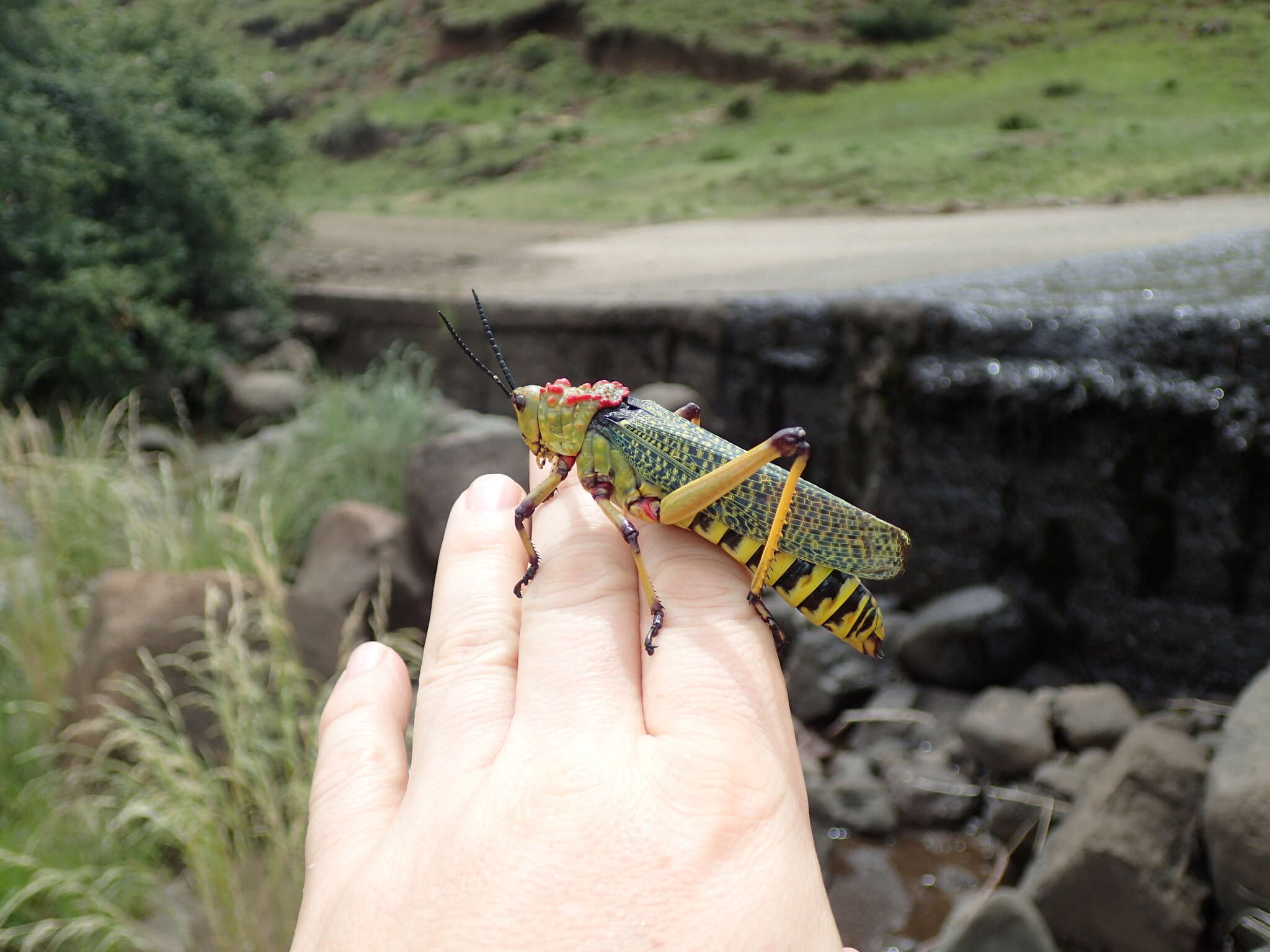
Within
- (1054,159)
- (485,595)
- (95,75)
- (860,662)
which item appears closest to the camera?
(485,595)

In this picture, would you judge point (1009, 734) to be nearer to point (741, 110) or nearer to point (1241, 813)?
point (1241, 813)

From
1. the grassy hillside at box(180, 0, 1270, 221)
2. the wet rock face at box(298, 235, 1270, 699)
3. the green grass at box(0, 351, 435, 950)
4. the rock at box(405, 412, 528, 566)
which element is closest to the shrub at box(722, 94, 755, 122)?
the grassy hillside at box(180, 0, 1270, 221)

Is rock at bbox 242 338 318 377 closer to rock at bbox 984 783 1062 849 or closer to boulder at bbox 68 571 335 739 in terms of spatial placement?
boulder at bbox 68 571 335 739

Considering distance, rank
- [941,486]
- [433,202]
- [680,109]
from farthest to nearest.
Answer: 1. [680,109]
2. [433,202]
3. [941,486]

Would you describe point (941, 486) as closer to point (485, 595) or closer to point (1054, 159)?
point (485, 595)

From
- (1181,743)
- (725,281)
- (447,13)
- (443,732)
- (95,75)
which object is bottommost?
(1181,743)

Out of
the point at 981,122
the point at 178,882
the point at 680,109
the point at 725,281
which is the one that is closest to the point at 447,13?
the point at 680,109
